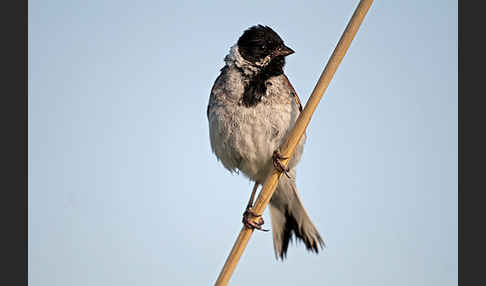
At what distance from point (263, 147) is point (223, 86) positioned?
570mm

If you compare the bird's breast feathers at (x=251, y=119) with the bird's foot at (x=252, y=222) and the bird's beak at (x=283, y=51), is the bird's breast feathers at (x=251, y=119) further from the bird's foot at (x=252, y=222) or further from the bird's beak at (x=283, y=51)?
the bird's foot at (x=252, y=222)

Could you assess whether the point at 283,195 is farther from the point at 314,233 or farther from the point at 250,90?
the point at 250,90

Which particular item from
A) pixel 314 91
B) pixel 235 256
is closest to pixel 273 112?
pixel 314 91

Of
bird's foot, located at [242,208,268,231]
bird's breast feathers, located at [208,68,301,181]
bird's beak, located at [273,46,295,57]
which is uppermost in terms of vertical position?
bird's beak, located at [273,46,295,57]

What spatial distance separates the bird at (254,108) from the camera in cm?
365

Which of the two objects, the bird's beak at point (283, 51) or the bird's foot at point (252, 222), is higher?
the bird's beak at point (283, 51)

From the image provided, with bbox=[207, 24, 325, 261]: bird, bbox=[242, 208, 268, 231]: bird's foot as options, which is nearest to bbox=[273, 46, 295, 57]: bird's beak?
bbox=[207, 24, 325, 261]: bird

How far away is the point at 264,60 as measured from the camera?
3.85 meters

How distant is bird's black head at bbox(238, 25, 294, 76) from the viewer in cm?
384

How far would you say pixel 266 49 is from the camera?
3893 mm

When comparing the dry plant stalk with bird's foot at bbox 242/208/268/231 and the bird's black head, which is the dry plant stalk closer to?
bird's foot at bbox 242/208/268/231

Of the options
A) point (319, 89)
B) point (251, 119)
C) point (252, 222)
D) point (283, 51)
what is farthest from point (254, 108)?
point (319, 89)

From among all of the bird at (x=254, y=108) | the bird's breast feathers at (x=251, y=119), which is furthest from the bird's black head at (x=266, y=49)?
the bird's breast feathers at (x=251, y=119)

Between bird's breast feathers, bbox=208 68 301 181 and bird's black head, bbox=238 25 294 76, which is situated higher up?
bird's black head, bbox=238 25 294 76
